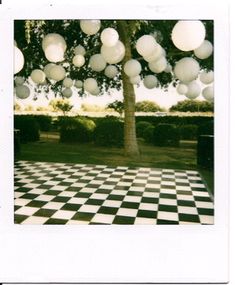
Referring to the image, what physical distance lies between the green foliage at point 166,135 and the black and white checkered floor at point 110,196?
9.71ft

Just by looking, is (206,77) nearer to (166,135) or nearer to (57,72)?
(57,72)

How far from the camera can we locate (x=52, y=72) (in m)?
3.12

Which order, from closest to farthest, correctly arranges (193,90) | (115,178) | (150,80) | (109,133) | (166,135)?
(193,90)
(150,80)
(115,178)
(109,133)
(166,135)

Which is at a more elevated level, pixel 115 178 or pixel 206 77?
pixel 206 77

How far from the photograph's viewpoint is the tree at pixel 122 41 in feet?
14.1

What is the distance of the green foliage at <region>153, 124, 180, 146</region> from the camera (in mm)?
8984

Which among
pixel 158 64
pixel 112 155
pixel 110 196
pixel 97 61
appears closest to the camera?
pixel 158 64

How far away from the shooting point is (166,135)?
358 inches

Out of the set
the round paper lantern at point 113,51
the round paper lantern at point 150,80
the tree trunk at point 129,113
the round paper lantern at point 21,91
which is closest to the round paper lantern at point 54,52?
the round paper lantern at point 113,51

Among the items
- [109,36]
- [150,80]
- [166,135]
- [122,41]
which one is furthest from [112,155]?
[109,36]

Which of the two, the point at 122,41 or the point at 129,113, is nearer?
the point at 122,41

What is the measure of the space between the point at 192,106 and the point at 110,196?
21.9 feet
